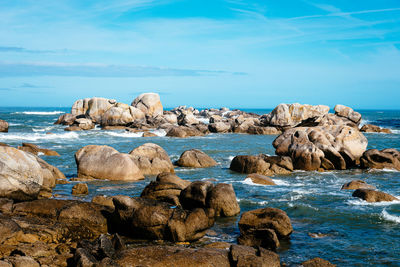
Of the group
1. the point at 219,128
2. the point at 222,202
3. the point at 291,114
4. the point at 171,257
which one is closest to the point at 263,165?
the point at 222,202

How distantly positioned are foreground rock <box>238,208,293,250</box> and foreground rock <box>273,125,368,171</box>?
42.7ft

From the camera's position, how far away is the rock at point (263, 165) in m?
22.8

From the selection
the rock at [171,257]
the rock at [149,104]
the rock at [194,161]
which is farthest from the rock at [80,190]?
the rock at [149,104]

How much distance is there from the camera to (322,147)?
25141 millimetres

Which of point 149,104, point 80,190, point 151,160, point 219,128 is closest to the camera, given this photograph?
point 80,190

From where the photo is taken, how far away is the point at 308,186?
19297 millimetres

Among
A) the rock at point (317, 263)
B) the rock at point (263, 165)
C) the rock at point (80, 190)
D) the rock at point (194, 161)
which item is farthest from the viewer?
the rock at point (194, 161)

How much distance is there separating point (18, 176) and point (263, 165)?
13.5 meters

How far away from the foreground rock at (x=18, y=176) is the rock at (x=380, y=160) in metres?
18.9

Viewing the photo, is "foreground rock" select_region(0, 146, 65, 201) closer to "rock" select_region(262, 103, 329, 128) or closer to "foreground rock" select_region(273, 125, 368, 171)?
"foreground rock" select_region(273, 125, 368, 171)

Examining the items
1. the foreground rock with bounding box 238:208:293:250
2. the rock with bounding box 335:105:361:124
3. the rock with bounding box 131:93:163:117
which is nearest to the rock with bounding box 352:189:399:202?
the foreground rock with bounding box 238:208:293:250

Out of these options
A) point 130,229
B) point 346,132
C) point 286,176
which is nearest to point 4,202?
point 130,229

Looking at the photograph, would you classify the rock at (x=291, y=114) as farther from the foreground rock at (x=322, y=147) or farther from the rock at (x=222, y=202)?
the rock at (x=222, y=202)

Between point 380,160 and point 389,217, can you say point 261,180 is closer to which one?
point 389,217
